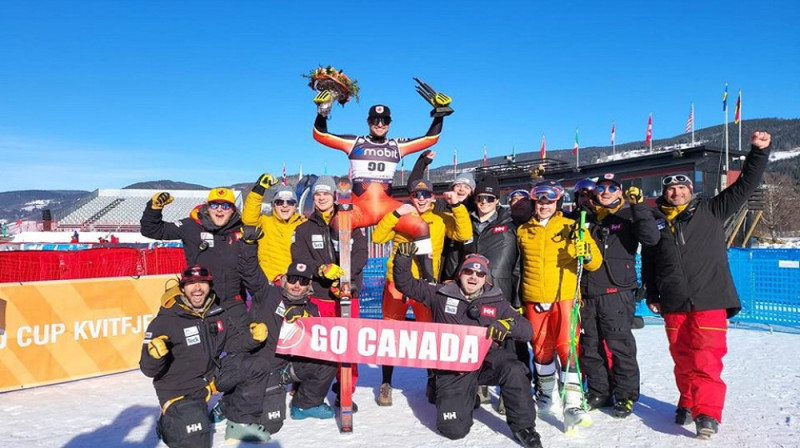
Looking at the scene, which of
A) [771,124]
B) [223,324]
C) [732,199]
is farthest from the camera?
[771,124]

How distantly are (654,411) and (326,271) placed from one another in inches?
140

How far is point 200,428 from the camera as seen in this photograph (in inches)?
162

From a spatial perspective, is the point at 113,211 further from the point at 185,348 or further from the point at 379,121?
the point at 185,348

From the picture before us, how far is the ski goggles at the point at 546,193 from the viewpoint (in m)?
4.95

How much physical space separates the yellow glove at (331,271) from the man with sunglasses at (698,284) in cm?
305

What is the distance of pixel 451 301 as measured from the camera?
4.91m

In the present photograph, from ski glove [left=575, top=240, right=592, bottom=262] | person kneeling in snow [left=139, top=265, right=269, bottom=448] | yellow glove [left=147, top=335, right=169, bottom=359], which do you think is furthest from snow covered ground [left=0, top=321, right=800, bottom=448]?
ski glove [left=575, top=240, right=592, bottom=262]

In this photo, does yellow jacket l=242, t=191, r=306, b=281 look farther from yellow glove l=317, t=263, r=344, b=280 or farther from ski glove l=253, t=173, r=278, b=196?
yellow glove l=317, t=263, r=344, b=280

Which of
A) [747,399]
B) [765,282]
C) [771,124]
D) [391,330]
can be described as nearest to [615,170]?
[765,282]

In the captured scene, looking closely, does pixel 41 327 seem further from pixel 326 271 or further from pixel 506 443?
pixel 506 443

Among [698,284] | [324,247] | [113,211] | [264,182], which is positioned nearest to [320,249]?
[324,247]

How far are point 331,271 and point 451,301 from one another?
1162 mm

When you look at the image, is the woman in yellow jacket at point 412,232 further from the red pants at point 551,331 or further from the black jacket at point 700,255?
the black jacket at point 700,255

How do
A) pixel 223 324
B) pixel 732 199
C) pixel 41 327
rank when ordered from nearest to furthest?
pixel 223 324
pixel 732 199
pixel 41 327
